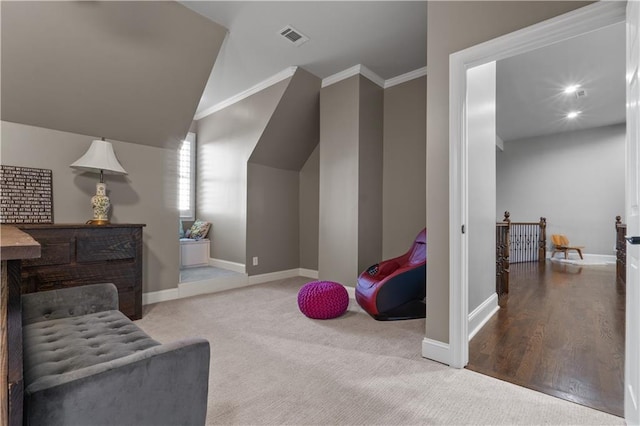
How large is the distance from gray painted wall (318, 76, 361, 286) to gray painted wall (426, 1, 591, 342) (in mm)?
1653

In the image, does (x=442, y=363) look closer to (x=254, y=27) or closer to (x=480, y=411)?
(x=480, y=411)

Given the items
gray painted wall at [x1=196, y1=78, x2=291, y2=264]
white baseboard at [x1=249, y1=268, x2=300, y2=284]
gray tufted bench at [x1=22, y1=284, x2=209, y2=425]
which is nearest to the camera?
gray tufted bench at [x1=22, y1=284, x2=209, y2=425]

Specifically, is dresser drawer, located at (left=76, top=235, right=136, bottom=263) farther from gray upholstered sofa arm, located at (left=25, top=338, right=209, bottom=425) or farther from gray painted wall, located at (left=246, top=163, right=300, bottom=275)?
gray upholstered sofa arm, located at (left=25, top=338, right=209, bottom=425)

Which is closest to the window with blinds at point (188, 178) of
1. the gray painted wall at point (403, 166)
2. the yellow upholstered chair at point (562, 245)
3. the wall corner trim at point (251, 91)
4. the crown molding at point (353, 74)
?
the wall corner trim at point (251, 91)

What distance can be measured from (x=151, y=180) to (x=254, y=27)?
2.04 m

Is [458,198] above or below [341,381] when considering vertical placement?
above

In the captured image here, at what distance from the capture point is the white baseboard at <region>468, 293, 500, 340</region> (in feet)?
8.35

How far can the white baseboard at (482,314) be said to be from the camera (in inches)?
100

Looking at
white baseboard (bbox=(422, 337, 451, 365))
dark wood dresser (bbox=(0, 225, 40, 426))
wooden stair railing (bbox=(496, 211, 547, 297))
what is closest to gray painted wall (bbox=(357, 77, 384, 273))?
white baseboard (bbox=(422, 337, 451, 365))

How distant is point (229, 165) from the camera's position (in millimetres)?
4762

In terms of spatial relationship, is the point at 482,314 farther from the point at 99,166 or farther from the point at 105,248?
the point at 99,166

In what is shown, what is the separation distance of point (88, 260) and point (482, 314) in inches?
141

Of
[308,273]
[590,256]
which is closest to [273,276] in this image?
[308,273]

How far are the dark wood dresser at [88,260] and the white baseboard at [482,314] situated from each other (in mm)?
3040
